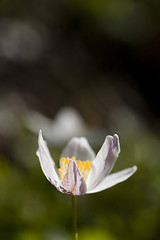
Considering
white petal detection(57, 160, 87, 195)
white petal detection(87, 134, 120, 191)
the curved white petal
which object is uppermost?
the curved white petal

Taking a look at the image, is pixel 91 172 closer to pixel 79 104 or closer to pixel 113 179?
pixel 113 179

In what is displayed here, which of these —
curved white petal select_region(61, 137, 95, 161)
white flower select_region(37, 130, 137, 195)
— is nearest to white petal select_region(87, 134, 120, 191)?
white flower select_region(37, 130, 137, 195)

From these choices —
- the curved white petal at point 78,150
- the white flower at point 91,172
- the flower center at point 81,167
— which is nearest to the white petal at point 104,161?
the white flower at point 91,172

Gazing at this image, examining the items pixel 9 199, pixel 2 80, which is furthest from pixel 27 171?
pixel 2 80

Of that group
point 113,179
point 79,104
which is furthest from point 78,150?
point 79,104

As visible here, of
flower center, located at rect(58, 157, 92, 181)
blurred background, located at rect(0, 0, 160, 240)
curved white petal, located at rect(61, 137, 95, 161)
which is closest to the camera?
flower center, located at rect(58, 157, 92, 181)

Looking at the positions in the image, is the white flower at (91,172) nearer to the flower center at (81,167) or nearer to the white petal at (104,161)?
the white petal at (104,161)

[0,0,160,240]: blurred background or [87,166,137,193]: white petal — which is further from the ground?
[0,0,160,240]: blurred background

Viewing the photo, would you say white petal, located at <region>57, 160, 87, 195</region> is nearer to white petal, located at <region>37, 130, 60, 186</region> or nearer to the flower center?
white petal, located at <region>37, 130, 60, 186</region>
